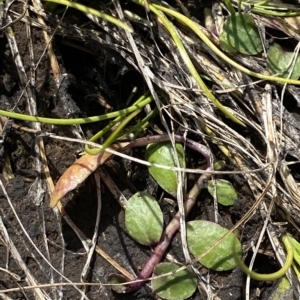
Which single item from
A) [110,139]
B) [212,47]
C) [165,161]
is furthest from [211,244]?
[212,47]

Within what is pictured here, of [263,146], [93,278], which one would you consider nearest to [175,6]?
[263,146]

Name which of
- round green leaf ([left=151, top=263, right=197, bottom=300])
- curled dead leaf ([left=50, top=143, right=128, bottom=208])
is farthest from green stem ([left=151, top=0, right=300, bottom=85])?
round green leaf ([left=151, top=263, right=197, bottom=300])

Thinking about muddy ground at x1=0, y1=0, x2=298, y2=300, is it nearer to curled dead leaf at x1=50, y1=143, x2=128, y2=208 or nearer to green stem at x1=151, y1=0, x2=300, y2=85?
curled dead leaf at x1=50, y1=143, x2=128, y2=208

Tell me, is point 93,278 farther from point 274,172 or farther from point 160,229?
point 274,172

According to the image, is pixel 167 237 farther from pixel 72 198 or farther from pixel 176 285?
pixel 72 198

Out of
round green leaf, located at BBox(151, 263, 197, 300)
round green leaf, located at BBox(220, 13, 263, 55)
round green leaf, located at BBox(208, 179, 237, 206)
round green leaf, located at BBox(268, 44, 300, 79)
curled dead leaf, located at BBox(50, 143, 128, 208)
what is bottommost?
round green leaf, located at BBox(151, 263, 197, 300)

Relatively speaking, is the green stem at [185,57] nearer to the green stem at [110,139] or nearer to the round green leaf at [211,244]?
the green stem at [110,139]
